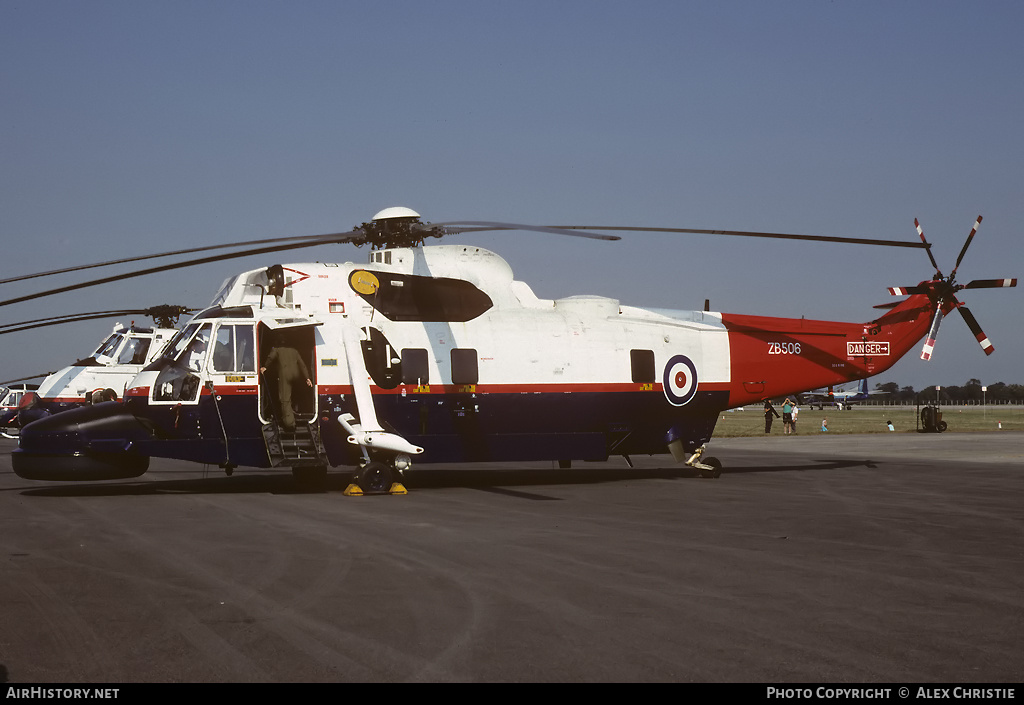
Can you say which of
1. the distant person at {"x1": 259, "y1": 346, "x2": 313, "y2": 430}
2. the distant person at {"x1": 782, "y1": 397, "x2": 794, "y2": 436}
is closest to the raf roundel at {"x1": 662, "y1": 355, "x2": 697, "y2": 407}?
the distant person at {"x1": 259, "y1": 346, "x2": 313, "y2": 430}

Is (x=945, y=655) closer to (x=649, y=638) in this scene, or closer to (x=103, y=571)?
(x=649, y=638)

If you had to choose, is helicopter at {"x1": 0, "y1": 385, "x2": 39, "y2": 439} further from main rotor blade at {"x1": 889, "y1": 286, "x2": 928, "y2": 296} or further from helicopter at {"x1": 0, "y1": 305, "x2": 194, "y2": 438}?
main rotor blade at {"x1": 889, "y1": 286, "x2": 928, "y2": 296}

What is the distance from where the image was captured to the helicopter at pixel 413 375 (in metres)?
17.0

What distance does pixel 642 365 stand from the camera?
20.6 metres

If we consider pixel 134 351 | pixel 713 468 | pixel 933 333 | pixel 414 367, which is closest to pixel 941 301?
pixel 933 333

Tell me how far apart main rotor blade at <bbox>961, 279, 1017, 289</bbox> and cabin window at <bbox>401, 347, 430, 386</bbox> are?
14580 millimetres

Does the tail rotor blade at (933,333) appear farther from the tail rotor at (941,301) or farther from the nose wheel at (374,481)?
the nose wheel at (374,481)

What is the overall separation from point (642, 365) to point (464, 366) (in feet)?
13.8

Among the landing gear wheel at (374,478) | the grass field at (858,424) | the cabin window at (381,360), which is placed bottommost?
the grass field at (858,424)

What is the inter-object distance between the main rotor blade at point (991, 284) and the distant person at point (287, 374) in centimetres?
1696

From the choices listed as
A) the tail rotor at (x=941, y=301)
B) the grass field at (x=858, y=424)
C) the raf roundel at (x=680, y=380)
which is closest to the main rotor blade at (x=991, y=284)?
the tail rotor at (x=941, y=301)

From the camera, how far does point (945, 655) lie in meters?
6.08

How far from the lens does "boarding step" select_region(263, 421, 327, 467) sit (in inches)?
681

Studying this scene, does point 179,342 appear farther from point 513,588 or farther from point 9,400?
point 9,400
